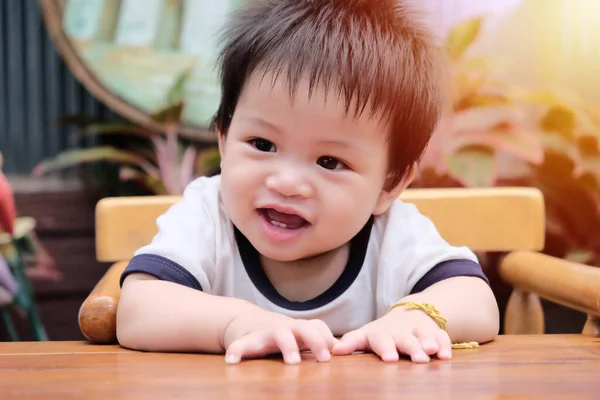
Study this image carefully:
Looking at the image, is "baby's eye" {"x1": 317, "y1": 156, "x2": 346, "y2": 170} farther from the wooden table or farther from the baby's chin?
the wooden table

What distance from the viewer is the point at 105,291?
84 cm

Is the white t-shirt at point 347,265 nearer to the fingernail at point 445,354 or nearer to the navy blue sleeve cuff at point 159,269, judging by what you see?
the navy blue sleeve cuff at point 159,269

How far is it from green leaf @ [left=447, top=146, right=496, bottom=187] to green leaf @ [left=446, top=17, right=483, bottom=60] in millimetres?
254

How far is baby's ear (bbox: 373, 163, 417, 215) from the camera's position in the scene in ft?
3.10

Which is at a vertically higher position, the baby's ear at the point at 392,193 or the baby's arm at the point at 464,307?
the baby's ear at the point at 392,193

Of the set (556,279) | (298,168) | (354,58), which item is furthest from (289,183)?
(556,279)

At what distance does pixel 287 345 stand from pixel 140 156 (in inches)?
49.2

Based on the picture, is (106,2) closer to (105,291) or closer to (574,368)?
(105,291)

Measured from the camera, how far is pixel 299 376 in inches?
23.1

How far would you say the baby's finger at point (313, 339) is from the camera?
0.65 metres

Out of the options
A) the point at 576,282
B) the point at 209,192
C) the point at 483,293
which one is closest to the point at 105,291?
the point at 209,192

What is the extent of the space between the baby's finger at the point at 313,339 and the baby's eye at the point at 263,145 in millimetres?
245

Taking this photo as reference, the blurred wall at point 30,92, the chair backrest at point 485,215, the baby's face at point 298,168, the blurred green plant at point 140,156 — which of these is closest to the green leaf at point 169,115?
the blurred green plant at point 140,156

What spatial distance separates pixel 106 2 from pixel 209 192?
3.12 feet
